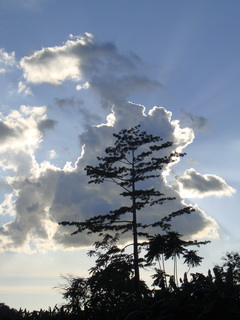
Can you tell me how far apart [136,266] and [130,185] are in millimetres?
7048

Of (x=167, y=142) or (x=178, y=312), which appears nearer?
(x=178, y=312)

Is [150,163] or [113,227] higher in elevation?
[150,163]

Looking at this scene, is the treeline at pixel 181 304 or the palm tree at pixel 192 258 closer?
the treeline at pixel 181 304

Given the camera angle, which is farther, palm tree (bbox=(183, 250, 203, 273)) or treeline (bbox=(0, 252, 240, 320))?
palm tree (bbox=(183, 250, 203, 273))

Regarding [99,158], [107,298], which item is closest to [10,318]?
[107,298]

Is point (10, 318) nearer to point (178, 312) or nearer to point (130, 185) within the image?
point (178, 312)

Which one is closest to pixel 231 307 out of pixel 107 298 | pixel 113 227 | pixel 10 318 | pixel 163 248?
pixel 107 298

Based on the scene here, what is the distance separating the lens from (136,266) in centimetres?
3077

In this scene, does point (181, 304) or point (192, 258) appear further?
point (192, 258)

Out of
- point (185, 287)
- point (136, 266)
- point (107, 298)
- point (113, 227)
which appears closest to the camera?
point (185, 287)

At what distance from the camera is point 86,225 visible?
33.3 m

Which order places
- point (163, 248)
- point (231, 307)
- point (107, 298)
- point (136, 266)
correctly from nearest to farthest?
point (231, 307)
point (107, 298)
point (163, 248)
point (136, 266)

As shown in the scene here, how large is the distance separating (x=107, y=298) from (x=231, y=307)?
4.62m

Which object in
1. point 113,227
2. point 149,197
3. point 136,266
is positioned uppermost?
point 149,197
